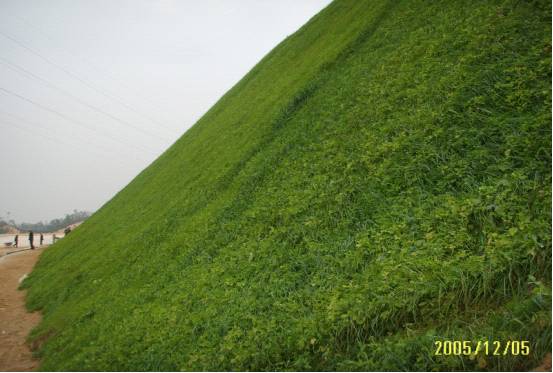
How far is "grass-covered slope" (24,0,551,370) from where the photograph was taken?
3.83m

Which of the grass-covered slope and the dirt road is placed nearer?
the grass-covered slope

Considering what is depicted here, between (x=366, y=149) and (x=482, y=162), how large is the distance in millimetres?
2514

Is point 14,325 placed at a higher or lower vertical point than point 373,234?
lower

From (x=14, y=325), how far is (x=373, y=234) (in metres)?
12.5

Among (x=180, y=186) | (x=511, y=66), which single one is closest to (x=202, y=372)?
(x=511, y=66)
